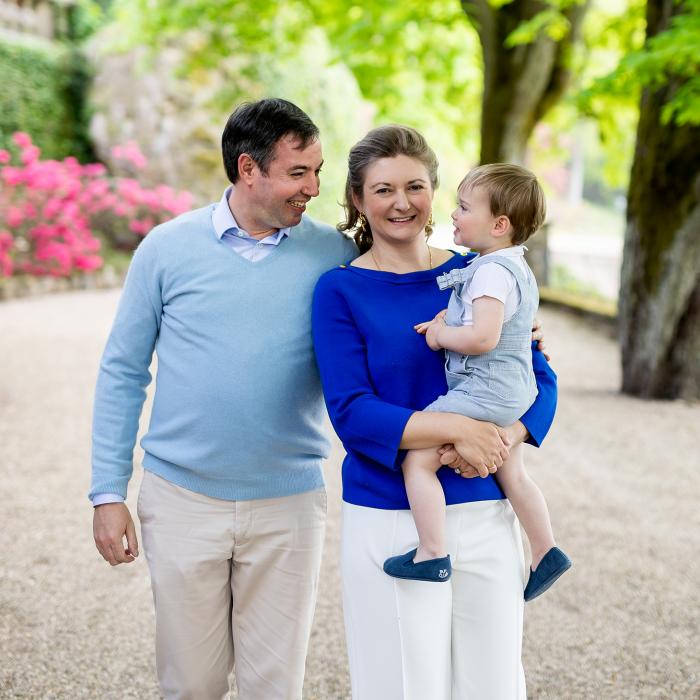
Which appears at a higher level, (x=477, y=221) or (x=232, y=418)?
(x=477, y=221)

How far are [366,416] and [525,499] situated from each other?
46cm

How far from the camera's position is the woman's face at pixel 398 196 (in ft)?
6.55

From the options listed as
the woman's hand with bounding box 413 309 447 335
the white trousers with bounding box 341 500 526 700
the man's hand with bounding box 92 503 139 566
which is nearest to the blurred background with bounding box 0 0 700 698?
the man's hand with bounding box 92 503 139 566

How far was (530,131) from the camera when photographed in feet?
36.9

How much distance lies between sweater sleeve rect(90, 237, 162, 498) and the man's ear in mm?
295

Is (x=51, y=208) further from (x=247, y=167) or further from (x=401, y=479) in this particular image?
(x=401, y=479)

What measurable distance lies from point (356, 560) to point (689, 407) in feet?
20.5

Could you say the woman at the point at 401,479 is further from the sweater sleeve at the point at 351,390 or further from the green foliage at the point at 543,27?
the green foliage at the point at 543,27

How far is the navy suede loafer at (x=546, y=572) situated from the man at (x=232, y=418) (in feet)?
1.96

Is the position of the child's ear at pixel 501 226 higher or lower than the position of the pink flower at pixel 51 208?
higher

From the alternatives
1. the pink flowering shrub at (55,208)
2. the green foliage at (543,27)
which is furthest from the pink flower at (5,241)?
the green foliage at (543,27)

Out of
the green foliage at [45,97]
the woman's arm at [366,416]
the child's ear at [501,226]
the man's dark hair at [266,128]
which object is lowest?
the green foliage at [45,97]

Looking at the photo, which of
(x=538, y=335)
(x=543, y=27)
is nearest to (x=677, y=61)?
(x=538, y=335)

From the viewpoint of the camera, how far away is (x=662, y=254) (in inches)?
291
